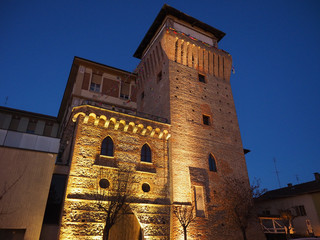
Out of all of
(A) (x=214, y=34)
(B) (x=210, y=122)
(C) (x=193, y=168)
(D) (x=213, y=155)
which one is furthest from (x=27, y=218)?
(A) (x=214, y=34)

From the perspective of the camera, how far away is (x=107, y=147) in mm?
15078

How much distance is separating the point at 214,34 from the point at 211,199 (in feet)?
62.4

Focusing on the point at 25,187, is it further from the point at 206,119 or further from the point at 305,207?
the point at 305,207

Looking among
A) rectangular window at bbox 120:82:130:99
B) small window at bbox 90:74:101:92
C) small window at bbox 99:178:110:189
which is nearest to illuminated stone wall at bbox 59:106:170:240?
small window at bbox 99:178:110:189

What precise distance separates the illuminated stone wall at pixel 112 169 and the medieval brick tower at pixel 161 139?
57mm

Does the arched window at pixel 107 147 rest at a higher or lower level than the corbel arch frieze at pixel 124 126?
lower

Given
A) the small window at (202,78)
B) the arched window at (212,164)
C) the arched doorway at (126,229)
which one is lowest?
the arched doorway at (126,229)

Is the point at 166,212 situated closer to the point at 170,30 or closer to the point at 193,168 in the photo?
the point at 193,168

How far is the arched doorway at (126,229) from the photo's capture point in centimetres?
1550

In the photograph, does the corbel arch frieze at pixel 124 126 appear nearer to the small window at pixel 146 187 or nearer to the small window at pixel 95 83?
the small window at pixel 146 187

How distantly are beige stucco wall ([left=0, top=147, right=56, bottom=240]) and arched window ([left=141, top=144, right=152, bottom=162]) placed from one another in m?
5.83

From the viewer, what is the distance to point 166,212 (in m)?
14.8

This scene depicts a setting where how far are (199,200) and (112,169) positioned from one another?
6794 millimetres

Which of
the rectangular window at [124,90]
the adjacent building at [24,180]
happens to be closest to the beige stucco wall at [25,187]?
the adjacent building at [24,180]
